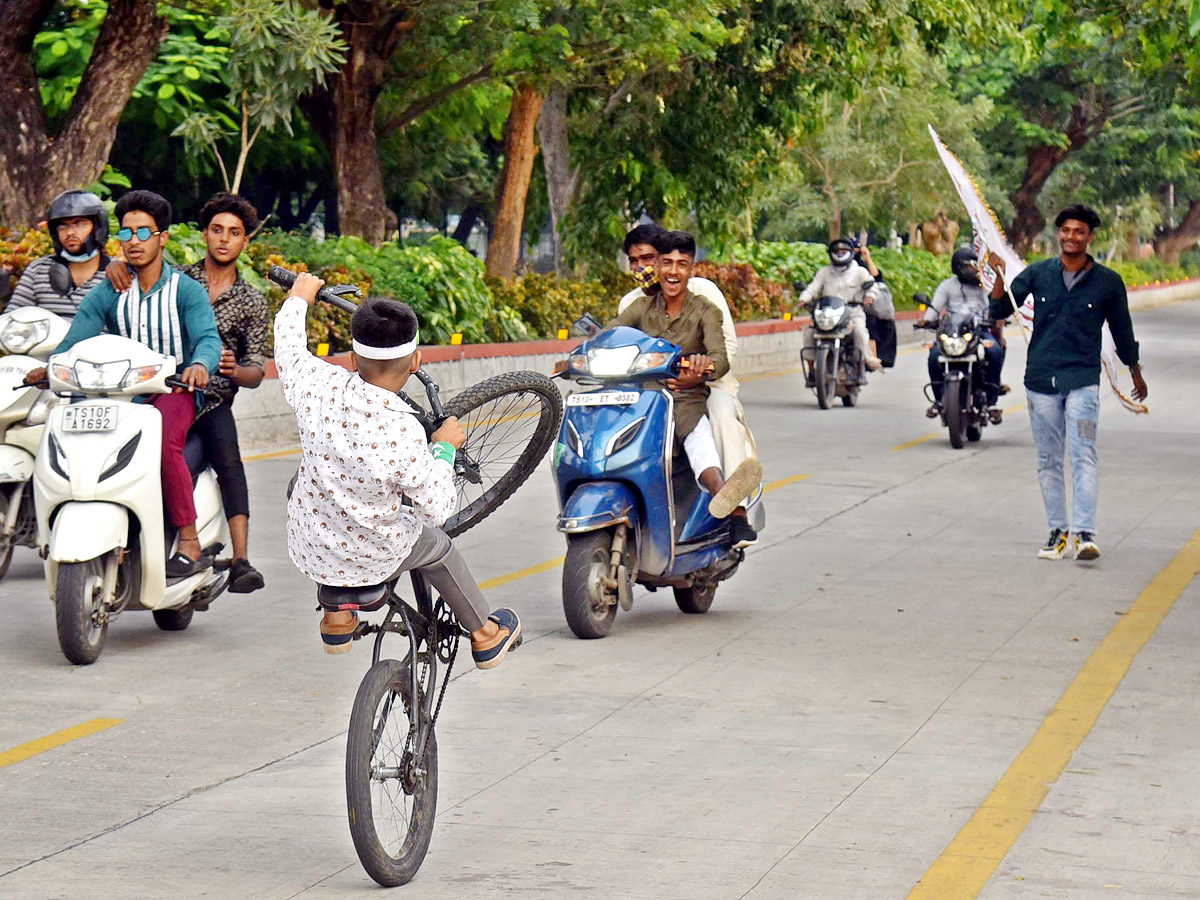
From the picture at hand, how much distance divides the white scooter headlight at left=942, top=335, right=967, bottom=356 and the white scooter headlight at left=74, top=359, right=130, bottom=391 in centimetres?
1067

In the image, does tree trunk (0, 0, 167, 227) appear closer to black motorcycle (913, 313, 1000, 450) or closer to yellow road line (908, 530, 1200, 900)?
black motorcycle (913, 313, 1000, 450)

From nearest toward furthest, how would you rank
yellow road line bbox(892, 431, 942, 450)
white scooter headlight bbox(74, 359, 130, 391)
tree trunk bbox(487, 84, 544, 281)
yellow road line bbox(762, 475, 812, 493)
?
white scooter headlight bbox(74, 359, 130, 391), yellow road line bbox(762, 475, 812, 493), yellow road line bbox(892, 431, 942, 450), tree trunk bbox(487, 84, 544, 281)

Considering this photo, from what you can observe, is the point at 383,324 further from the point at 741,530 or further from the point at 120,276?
the point at 741,530

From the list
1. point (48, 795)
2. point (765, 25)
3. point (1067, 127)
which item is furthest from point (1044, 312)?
point (1067, 127)

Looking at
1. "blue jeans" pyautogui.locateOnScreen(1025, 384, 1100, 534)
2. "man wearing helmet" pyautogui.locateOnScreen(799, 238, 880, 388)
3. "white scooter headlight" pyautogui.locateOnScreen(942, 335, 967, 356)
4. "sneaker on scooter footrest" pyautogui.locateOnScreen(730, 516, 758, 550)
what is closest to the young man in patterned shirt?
"sneaker on scooter footrest" pyautogui.locateOnScreen(730, 516, 758, 550)

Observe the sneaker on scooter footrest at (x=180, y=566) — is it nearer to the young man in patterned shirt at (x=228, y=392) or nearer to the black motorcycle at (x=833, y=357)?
the young man in patterned shirt at (x=228, y=392)

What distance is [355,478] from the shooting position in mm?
5324

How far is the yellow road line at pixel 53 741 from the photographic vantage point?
261 inches

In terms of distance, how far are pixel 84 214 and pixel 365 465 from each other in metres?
4.84

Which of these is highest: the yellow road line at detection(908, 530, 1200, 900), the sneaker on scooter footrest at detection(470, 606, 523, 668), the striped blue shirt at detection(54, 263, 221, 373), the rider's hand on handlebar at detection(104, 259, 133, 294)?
the rider's hand on handlebar at detection(104, 259, 133, 294)

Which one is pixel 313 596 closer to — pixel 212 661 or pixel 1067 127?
pixel 212 661

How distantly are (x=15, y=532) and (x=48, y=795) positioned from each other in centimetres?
398

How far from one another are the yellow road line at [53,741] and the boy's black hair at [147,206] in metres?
2.29

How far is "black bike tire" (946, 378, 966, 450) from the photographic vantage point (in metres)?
17.0
